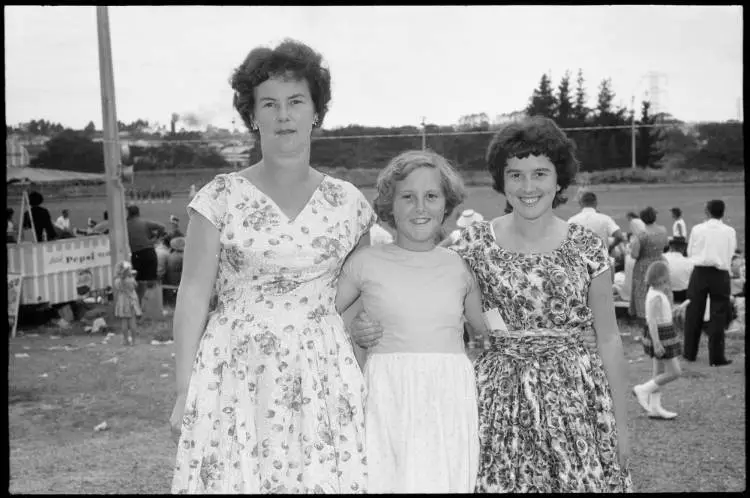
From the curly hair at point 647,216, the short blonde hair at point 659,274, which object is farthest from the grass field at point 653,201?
the short blonde hair at point 659,274

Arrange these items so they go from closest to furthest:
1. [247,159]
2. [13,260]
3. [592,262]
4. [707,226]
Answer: [592,262] < [707,226] < [13,260] < [247,159]

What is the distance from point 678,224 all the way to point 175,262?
759cm

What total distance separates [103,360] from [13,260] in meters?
2.48

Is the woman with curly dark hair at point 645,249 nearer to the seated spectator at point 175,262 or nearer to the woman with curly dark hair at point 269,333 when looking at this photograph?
the seated spectator at point 175,262

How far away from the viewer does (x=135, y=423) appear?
6270 mm

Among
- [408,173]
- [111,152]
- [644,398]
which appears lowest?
[644,398]

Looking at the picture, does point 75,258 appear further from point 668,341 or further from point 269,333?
point 269,333

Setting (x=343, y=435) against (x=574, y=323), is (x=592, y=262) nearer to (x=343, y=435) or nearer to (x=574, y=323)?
(x=574, y=323)

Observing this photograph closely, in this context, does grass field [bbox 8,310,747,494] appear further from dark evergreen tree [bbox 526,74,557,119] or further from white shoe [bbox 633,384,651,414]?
dark evergreen tree [bbox 526,74,557,119]

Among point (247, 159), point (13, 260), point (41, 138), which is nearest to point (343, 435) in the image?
point (13, 260)

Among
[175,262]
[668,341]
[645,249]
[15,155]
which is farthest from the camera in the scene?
[15,155]

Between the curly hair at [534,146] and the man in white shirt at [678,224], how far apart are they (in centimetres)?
1028

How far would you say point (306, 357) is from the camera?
2545 millimetres

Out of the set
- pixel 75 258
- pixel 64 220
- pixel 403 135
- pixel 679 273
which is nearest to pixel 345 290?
pixel 679 273
